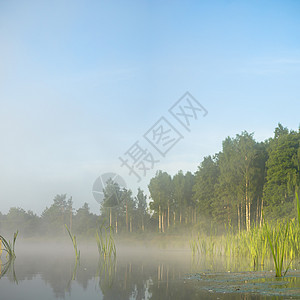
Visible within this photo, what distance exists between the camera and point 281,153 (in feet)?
112

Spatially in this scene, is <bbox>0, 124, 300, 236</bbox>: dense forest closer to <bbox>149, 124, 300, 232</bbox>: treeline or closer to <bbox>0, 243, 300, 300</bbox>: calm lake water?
<bbox>149, 124, 300, 232</bbox>: treeline

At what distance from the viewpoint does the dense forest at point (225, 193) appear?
33.8 meters

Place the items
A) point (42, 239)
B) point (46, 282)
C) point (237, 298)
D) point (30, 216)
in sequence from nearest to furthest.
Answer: point (237, 298), point (46, 282), point (42, 239), point (30, 216)

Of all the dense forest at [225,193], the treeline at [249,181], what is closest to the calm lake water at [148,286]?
the dense forest at [225,193]

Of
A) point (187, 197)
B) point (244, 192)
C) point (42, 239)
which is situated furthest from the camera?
point (187, 197)

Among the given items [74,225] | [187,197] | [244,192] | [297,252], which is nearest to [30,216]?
[74,225]

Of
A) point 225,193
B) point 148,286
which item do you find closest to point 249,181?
point 225,193

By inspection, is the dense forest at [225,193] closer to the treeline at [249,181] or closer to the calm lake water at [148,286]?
the treeline at [249,181]

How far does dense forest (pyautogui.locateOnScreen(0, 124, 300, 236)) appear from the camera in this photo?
33.8 m

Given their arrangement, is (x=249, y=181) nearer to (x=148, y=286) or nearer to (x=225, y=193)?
(x=225, y=193)

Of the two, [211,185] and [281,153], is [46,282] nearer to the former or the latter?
[281,153]

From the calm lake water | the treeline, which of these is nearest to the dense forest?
the treeline

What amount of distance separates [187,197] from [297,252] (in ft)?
164

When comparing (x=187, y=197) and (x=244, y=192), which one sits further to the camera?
(x=187, y=197)
